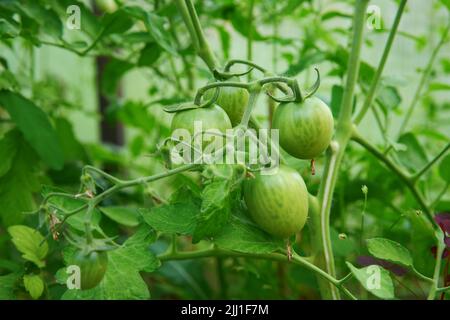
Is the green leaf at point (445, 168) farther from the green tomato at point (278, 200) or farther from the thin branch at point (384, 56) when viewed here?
the green tomato at point (278, 200)

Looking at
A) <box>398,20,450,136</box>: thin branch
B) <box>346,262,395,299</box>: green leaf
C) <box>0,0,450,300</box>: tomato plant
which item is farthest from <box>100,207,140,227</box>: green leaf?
<box>398,20,450,136</box>: thin branch

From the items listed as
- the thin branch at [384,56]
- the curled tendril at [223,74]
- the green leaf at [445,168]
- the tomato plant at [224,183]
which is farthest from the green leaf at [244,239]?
the green leaf at [445,168]

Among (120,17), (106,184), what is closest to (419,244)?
(120,17)

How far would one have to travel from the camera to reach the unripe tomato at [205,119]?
43 centimetres

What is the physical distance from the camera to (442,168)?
28.3 inches

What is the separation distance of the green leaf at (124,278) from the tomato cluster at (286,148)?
11 centimetres

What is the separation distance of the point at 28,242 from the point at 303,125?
0.31 m

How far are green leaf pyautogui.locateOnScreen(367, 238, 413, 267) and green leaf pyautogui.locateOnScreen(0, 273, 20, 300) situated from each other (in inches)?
13.3

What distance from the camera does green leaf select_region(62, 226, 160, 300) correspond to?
465 mm

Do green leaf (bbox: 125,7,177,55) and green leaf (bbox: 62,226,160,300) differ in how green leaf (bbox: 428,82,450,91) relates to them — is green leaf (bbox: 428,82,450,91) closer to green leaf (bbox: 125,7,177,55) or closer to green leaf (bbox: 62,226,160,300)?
green leaf (bbox: 125,7,177,55)

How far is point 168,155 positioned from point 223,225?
0.23 ft

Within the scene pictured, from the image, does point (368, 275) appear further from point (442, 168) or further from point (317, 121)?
point (442, 168)

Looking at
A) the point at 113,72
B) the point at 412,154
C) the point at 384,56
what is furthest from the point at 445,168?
the point at 113,72

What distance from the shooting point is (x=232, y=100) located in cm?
48
